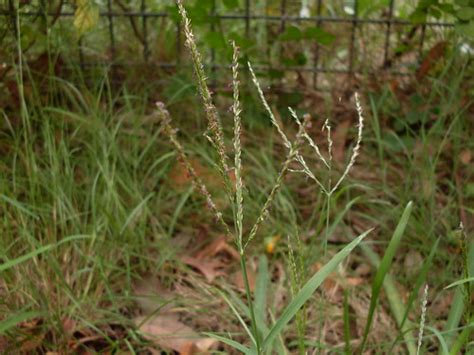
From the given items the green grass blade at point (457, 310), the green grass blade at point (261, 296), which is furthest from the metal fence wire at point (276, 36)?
the green grass blade at point (457, 310)

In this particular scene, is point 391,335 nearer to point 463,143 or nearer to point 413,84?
point 463,143

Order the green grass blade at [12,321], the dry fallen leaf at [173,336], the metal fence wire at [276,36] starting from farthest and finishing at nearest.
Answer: the metal fence wire at [276,36], the dry fallen leaf at [173,336], the green grass blade at [12,321]

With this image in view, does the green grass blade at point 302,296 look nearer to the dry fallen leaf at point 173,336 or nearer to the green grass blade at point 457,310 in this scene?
the green grass blade at point 457,310

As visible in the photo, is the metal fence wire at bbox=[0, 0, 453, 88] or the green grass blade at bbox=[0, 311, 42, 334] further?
the metal fence wire at bbox=[0, 0, 453, 88]

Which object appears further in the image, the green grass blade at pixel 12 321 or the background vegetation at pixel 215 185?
the background vegetation at pixel 215 185

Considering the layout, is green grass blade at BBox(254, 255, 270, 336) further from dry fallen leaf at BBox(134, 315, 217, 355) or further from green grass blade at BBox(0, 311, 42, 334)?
green grass blade at BBox(0, 311, 42, 334)

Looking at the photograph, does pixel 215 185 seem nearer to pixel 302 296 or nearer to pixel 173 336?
pixel 173 336

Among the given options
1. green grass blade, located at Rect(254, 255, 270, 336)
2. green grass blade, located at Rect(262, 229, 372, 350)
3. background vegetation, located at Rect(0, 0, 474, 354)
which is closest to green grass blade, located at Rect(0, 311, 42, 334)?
background vegetation, located at Rect(0, 0, 474, 354)

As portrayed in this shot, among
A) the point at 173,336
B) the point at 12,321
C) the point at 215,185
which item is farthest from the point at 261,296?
the point at 215,185
